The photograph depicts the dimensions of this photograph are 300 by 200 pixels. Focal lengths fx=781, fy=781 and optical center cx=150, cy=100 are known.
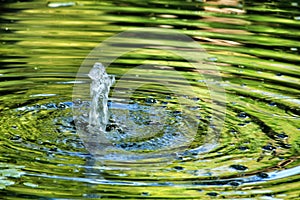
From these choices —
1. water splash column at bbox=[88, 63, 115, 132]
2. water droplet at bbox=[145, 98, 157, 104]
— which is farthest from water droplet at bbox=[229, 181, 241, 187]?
water droplet at bbox=[145, 98, 157, 104]

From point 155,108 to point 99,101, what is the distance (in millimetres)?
482

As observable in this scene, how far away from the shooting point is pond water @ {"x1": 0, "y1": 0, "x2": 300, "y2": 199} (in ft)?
15.9

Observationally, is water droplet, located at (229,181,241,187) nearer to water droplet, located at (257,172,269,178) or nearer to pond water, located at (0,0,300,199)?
pond water, located at (0,0,300,199)

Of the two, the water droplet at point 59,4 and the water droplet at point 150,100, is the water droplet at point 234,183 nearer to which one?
the water droplet at point 150,100

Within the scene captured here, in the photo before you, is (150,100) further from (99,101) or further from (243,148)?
(243,148)

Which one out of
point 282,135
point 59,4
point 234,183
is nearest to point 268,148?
point 282,135

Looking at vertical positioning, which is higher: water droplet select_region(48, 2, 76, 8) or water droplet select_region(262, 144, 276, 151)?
water droplet select_region(48, 2, 76, 8)

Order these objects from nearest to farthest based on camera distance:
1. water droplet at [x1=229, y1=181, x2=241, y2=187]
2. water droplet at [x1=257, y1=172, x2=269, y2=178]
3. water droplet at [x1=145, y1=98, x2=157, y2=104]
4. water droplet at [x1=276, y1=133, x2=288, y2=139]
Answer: water droplet at [x1=229, y1=181, x2=241, y2=187] < water droplet at [x1=257, y1=172, x2=269, y2=178] < water droplet at [x1=276, y1=133, x2=288, y2=139] < water droplet at [x1=145, y1=98, x2=157, y2=104]

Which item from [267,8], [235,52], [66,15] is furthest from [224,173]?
[267,8]

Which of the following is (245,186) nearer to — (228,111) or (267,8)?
(228,111)

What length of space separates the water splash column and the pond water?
0.33 feet

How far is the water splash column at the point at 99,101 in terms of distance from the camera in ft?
18.9

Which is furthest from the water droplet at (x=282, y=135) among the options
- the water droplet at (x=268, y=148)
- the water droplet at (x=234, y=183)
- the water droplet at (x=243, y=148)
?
the water droplet at (x=234, y=183)

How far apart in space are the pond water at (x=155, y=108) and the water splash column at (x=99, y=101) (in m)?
0.10
